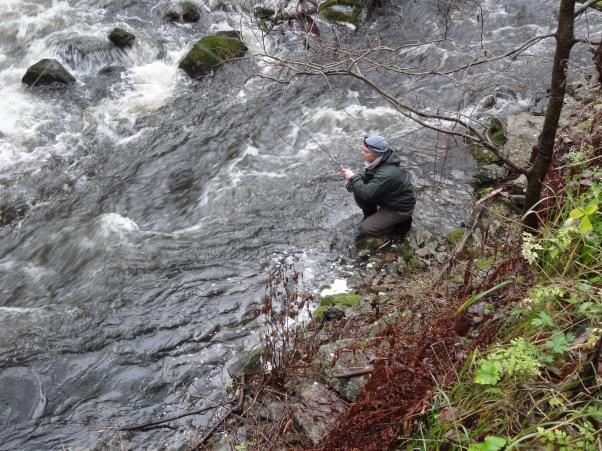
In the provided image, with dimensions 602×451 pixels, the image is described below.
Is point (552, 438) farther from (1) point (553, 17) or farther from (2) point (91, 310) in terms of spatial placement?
(1) point (553, 17)

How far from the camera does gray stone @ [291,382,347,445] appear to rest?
13.0ft

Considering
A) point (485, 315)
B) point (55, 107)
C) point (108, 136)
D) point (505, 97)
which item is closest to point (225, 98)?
point (108, 136)

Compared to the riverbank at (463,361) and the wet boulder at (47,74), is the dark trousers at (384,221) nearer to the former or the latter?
the riverbank at (463,361)

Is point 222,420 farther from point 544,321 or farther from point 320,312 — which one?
point 544,321

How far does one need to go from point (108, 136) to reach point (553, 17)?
10519mm

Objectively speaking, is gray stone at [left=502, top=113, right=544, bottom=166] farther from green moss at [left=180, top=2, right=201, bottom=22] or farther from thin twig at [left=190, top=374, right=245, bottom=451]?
green moss at [left=180, top=2, right=201, bottom=22]

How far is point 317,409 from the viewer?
421 centimetres

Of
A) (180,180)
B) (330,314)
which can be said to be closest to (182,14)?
(180,180)

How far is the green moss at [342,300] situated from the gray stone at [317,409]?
152 centimetres

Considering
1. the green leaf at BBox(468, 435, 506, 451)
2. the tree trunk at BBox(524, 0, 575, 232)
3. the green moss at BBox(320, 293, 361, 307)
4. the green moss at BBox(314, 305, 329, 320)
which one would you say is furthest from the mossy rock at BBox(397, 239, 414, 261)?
the green leaf at BBox(468, 435, 506, 451)

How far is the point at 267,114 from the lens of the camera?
10812 millimetres

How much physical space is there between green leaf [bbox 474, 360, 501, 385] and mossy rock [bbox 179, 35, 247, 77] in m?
10.3

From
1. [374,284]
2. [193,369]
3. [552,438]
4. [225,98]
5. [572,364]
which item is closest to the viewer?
[552,438]

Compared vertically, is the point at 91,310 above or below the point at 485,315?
below
